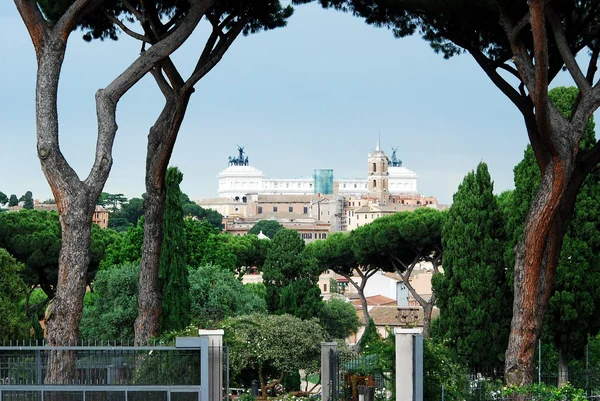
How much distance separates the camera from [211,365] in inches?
437

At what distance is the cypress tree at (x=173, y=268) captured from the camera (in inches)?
765

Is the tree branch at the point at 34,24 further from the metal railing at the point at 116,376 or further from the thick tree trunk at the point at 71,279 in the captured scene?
the metal railing at the point at 116,376

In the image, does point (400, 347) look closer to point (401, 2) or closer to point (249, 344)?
point (401, 2)

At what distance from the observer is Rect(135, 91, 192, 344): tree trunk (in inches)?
559

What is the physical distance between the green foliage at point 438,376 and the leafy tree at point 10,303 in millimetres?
11068

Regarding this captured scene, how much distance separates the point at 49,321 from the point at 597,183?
1043 cm

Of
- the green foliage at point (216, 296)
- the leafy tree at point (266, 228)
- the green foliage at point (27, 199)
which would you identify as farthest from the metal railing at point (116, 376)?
the leafy tree at point (266, 228)

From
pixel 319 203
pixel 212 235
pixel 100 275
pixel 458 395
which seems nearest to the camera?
pixel 458 395

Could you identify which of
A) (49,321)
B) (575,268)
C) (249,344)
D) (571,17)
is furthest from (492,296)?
(49,321)

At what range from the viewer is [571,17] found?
14.2 meters

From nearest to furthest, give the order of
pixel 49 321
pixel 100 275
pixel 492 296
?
pixel 49 321 → pixel 492 296 → pixel 100 275

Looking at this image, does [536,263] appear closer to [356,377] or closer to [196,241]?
[356,377]

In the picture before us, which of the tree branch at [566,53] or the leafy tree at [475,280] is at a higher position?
the tree branch at [566,53]

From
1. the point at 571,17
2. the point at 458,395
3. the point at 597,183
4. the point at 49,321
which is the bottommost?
the point at 458,395
